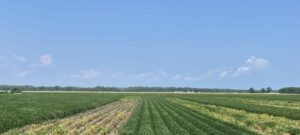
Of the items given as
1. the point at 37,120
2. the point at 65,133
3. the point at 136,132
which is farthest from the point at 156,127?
the point at 37,120

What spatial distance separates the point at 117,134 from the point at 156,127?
4.19m

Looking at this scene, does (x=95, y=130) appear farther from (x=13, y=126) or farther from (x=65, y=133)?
(x=13, y=126)

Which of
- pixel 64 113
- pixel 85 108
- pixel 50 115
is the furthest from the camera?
pixel 85 108

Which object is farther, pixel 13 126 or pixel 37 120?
pixel 37 120

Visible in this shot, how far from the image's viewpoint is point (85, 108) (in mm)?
56156

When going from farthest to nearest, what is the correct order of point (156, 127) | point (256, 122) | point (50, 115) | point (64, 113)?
point (64, 113) < point (50, 115) < point (256, 122) < point (156, 127)

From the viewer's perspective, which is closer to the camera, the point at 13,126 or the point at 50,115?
the point at 13,126

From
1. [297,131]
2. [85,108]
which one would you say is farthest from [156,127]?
[85,108]

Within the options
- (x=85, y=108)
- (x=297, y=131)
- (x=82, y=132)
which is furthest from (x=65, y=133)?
(x=85, y=108)

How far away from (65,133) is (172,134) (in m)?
5.79

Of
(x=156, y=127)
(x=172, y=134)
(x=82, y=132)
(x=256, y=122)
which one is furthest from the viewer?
(x=256, y=122)

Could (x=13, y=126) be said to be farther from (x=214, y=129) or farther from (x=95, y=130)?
(x=214, y=129)

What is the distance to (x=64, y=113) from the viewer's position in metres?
44.7

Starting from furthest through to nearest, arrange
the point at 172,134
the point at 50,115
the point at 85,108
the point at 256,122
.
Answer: the point at 85,108 → the point at 50,115 → the point at 256,122 → the point at 172,134
